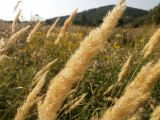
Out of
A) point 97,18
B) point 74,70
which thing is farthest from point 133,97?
point 97,18

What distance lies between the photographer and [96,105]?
4195 millimetres

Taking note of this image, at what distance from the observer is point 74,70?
39.1 inches

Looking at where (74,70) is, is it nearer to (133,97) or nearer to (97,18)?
(133,97)

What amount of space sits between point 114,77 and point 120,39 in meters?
5.37

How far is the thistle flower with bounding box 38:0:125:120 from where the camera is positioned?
3.25 ft

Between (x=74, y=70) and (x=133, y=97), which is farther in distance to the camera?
(x=133, y=97)

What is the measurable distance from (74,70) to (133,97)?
20 cm

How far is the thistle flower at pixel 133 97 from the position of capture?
3.43ft

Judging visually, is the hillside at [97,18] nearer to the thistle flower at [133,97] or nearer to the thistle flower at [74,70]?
the thistle flower at [133,97]

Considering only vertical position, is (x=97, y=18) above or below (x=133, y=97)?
below

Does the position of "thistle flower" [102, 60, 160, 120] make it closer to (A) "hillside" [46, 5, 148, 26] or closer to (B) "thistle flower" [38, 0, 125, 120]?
(B) "thistle flower" [38, 0, 125, 120]

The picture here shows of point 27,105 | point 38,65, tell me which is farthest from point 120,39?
point 27,105

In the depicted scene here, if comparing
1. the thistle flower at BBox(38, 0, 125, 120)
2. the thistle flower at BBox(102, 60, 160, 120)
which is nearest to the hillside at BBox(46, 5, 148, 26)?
the thistle flower at BBox(102, 60, 160, 120)

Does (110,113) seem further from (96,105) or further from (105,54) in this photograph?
(105,54)
